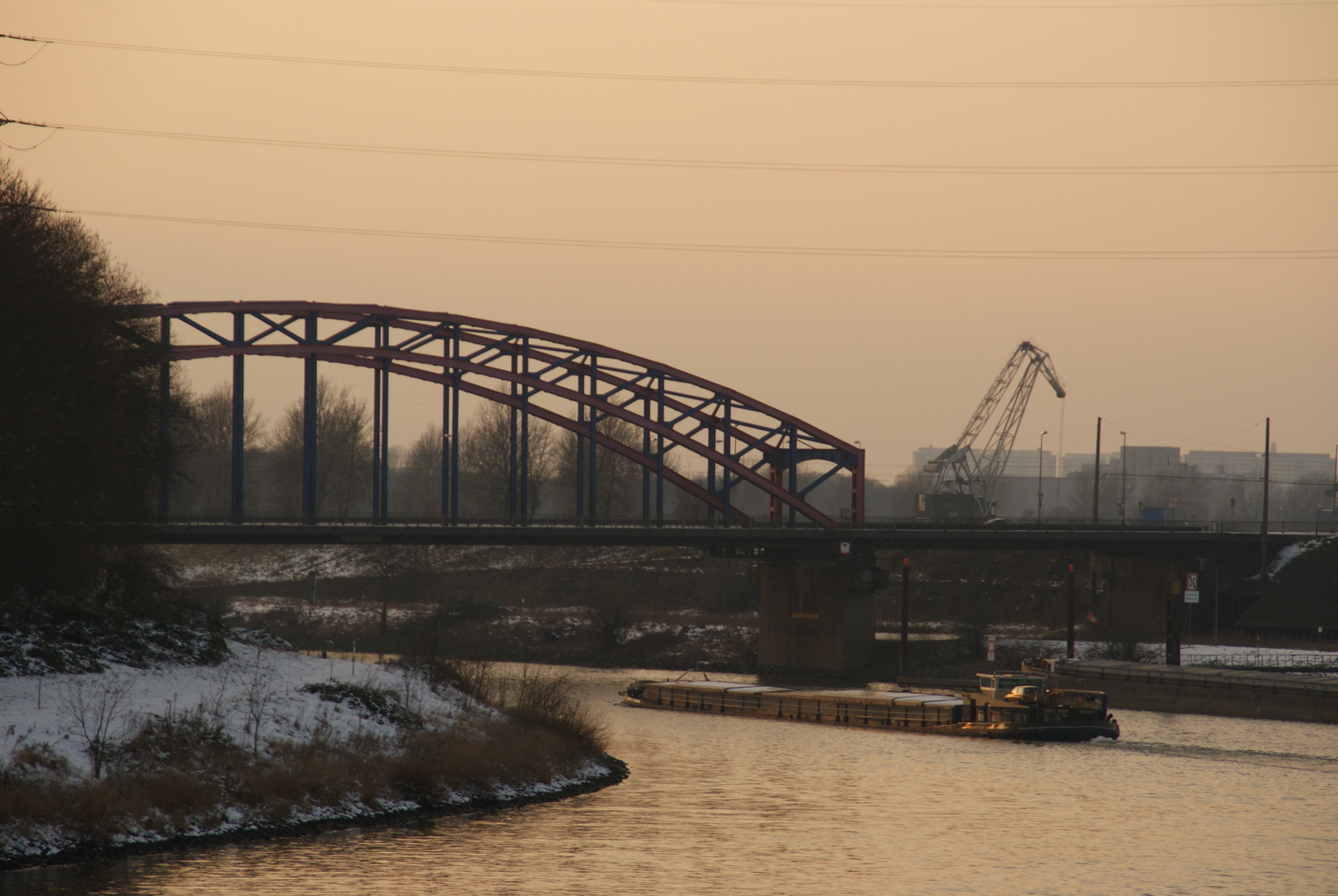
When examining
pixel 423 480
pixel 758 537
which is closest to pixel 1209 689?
pixel 758 537

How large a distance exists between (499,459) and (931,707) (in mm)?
74412

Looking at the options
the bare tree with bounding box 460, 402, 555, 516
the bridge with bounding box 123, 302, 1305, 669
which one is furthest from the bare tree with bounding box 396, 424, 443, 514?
the bridge with bounding box 123, 302, 1305, 669

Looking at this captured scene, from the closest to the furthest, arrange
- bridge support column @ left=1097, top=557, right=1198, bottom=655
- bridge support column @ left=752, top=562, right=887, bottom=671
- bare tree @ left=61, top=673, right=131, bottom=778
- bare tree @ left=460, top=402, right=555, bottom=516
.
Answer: bare tree @ left=61, top=673, right=131, bottom=778
bridge support column @ left=752, top=562, right=887, bottom=671
bridge support column @ left=1097, top=557, right=1198, bottom=655
bare tree @ left=460, top=402, right=555, bottom=516

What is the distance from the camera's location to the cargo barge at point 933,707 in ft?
178

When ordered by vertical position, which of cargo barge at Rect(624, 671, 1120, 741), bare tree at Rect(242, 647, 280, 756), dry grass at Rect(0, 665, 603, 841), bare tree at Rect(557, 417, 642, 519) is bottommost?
cargo barge at Rect(624, 671, 1120, 741)

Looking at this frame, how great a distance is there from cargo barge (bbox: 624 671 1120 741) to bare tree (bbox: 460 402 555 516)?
186 ft

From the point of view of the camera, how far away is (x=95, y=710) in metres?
32.7

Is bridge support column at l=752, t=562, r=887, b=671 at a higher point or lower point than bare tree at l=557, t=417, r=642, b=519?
lower

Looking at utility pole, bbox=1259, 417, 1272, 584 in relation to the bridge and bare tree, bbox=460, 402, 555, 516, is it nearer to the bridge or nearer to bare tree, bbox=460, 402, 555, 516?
the bridge

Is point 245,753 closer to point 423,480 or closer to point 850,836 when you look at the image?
point 850,836

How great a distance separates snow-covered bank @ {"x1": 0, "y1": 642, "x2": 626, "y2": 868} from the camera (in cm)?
2914

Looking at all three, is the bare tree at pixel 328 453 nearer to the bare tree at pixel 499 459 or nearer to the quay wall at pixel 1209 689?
the bare tree at pixel 499 459

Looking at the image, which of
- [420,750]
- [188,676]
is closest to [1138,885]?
[420,750]

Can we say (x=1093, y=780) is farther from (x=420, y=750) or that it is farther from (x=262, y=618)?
(x=262, y=618)
